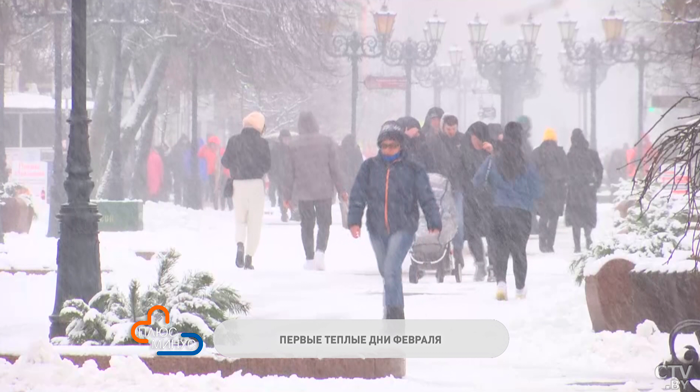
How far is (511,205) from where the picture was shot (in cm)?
1416

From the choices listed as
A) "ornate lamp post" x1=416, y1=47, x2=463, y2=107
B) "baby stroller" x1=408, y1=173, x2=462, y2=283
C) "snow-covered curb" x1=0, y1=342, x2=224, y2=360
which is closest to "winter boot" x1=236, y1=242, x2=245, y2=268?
"baby stroller" x1=408, y1=173, x2=462, y2=283

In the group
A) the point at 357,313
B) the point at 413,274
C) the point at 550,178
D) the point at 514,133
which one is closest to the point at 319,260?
the point at 413,274

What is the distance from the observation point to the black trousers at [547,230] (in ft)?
72.9

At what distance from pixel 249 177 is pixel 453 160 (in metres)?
2.59

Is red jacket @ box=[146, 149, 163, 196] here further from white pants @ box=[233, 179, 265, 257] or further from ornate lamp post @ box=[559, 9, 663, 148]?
white pants @ box=[233, 179, 265, 257]

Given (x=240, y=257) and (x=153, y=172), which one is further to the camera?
(x=153, y=172)

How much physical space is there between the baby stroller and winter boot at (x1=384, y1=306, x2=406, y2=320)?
15.6 feet

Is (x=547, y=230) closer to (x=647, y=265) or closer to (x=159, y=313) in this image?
(x=647, y=265)

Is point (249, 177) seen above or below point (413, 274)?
above

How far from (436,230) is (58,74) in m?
15.4

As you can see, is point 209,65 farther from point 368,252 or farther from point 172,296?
point 172,296

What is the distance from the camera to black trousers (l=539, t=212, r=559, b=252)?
72.9 feet

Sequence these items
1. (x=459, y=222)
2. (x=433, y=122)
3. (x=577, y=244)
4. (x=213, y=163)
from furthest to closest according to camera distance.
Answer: (x=213, y=163)
(x=577, y=244)
(x=433, y=122)
(x=459, y=222)

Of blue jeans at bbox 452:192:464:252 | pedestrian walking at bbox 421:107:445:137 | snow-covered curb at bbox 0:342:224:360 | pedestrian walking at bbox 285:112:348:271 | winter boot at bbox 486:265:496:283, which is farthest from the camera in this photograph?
pedestrian walking at bbox 285:112:348:271
